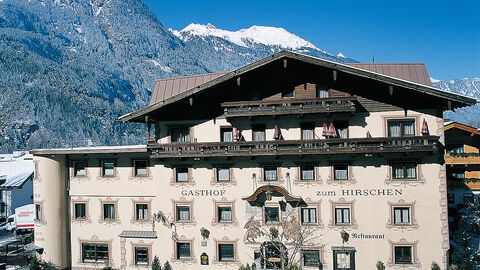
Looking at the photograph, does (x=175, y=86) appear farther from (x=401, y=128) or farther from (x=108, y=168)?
(x=401, y=128)

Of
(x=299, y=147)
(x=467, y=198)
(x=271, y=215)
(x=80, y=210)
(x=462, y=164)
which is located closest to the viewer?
(x=299, y=147)

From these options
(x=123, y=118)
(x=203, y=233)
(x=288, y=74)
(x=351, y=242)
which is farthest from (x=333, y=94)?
(x=123, y=118)

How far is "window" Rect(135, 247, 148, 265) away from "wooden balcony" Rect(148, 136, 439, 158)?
7464 mm

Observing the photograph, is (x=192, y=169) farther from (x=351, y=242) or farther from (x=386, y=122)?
(x=386, y=122)

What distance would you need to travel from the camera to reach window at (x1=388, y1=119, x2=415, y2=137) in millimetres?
23891

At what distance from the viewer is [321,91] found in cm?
2497

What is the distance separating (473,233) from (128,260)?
1178 inches

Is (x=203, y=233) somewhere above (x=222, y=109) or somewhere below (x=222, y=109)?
below

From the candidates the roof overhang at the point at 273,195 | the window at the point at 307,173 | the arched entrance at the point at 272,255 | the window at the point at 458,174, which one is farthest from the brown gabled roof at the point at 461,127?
the arched entrance at the point at 272,255

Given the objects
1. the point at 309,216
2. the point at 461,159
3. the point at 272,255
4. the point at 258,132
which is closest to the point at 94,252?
the point at 272,255

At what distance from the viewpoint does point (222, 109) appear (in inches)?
1024

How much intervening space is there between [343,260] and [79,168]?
20566 millimetres

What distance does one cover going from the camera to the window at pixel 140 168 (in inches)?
1094

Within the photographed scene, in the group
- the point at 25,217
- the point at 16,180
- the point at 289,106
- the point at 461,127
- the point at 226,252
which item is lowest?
the point at 226,252
